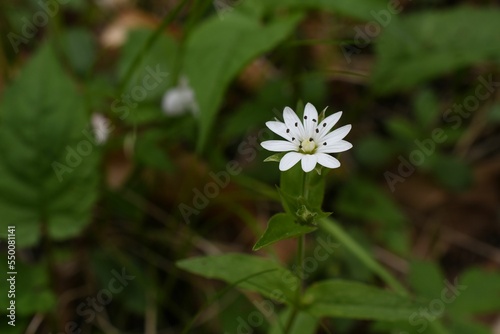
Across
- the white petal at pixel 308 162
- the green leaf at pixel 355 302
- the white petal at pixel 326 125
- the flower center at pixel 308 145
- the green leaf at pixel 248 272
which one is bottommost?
the green leaf at pixel 248 272

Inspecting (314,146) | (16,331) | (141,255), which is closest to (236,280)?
(314,146)

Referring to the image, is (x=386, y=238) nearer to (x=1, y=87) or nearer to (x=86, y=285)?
(x=86, y=285)
